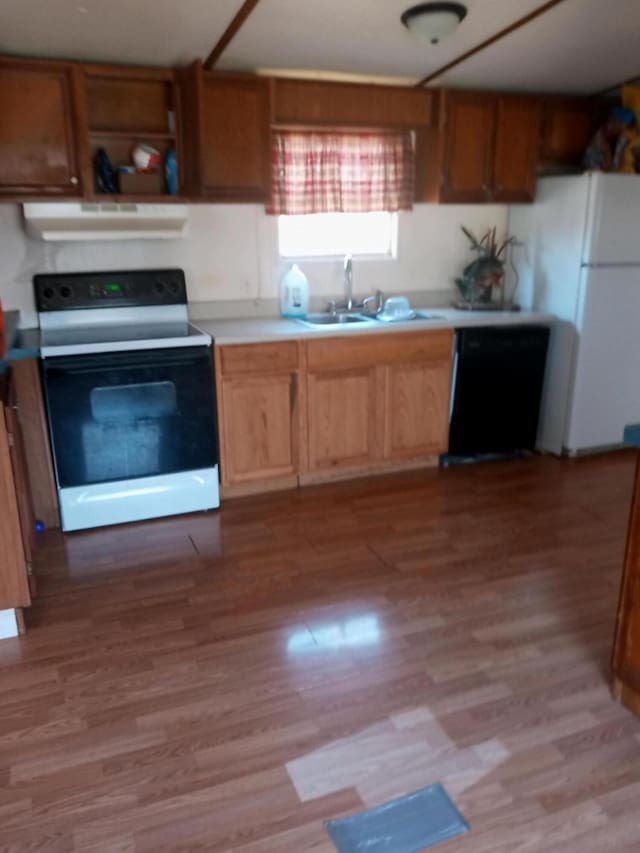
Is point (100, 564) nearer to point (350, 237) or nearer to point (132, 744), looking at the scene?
point (132, 744)

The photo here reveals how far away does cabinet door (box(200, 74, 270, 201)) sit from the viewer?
3359mm

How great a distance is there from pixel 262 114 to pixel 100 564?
7.49 ft

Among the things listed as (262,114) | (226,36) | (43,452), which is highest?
(226,36)

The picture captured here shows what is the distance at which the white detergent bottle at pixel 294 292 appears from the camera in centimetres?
396

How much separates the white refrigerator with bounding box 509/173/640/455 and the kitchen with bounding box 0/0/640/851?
0.10 metres

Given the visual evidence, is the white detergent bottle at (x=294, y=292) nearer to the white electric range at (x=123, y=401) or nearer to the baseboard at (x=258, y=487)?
the white electric range at (x=123, y=401)

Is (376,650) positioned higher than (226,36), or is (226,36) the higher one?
(226,36)

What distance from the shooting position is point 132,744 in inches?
79.4

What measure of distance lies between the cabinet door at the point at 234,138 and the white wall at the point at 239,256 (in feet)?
1.09

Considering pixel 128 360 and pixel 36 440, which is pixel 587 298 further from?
pixel 36 440

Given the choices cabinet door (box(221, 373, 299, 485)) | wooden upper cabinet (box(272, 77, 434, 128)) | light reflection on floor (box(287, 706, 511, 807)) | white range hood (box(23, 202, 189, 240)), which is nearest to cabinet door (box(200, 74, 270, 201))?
wooden upper cabinet (box(272, 77, 434, 128))

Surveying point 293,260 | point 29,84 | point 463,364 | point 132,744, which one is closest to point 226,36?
point 29,84

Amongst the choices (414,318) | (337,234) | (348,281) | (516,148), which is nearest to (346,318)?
(348,281)

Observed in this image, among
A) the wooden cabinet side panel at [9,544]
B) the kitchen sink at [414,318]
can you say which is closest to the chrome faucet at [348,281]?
the kitchen sink at [414,318]
